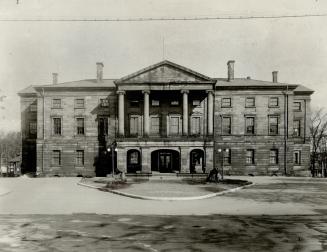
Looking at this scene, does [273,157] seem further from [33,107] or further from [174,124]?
[33,107]

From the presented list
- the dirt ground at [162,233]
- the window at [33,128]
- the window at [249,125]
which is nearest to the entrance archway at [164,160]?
the window at [249,125]

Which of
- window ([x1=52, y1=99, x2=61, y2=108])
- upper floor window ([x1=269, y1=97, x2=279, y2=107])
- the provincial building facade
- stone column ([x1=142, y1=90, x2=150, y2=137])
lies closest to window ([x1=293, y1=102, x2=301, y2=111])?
the provincial building facade

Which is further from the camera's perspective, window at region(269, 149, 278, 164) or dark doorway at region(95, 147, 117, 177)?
window at region(269, 149, 278, 164)

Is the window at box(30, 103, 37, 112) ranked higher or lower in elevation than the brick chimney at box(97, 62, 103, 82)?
lower

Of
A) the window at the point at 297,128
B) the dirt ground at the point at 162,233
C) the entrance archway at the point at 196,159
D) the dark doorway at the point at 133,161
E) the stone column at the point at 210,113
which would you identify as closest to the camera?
the dirt ground at the point at 162,233

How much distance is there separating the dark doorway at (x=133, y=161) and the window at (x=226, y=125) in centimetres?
1059

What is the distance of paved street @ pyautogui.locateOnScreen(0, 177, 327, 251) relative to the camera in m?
11.5

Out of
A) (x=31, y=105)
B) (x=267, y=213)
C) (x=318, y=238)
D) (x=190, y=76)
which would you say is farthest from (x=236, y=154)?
(x=318, y=238)

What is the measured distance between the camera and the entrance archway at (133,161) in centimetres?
4938

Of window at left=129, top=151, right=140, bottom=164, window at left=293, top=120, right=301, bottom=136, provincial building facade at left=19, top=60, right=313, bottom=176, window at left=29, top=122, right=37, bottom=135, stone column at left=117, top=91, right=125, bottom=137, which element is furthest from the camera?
window at left=29, top=122, right=37, bottom=135

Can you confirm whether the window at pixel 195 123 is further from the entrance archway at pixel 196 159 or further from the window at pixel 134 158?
the window at pixel 134 158

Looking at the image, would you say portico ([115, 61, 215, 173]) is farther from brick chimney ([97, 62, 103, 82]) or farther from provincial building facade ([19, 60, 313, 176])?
brick chimney ([97, 62, 103, 82])

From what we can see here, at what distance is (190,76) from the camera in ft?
153

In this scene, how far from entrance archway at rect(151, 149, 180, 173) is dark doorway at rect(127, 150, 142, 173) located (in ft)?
6.03
